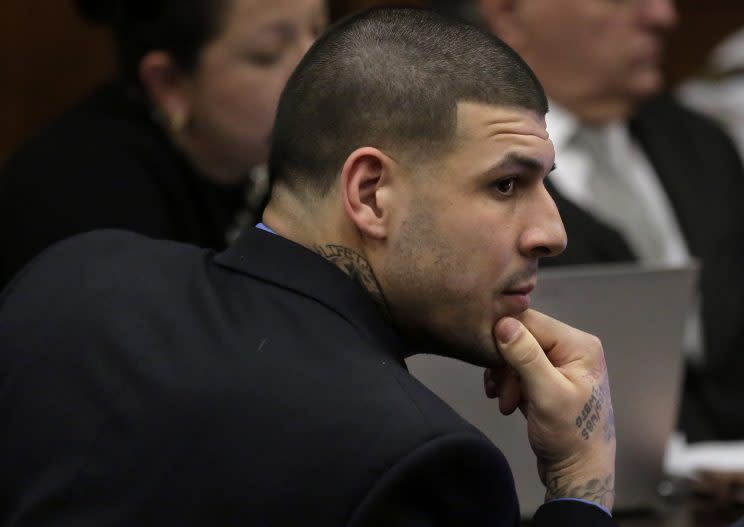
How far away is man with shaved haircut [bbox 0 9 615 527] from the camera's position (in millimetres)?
831

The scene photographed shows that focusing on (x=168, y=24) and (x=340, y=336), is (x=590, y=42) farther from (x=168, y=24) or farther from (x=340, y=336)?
→ (x=340, y=336)

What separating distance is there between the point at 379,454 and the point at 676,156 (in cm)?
159

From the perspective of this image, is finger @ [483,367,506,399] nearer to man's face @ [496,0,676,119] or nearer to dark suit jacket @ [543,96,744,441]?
dark suit jacket @ [543,96,744,441]

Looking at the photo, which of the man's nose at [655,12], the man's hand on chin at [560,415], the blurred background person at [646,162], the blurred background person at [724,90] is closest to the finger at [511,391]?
the man's hand on chin at [560,415]

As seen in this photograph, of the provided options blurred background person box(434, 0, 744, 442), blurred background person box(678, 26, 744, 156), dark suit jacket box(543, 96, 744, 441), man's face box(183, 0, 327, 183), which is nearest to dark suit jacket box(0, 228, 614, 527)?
man's face box(183, 0, 327, 183)

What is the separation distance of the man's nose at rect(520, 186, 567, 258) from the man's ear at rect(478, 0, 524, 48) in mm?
1312

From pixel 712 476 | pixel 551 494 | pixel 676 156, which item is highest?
pixel 676 156

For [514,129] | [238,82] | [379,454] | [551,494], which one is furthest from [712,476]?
[238,82]

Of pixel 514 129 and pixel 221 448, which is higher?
pixel 514 129

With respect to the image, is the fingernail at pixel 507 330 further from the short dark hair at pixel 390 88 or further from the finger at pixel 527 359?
the short dark hair at pixel 390 88

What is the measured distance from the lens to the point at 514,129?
0.97m

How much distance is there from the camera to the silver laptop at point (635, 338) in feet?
4.36

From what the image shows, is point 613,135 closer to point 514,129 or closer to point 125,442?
point 514,129

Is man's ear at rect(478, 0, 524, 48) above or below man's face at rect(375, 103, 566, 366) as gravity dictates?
above
